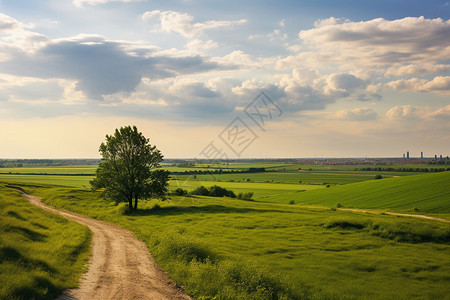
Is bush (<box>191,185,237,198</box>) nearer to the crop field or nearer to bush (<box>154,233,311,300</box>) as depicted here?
the crop field

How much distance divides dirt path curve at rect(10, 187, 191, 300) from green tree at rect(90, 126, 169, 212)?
25.5m

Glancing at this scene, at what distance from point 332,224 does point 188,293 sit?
26.5 meters

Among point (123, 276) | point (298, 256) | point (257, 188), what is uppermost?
point (123, 276)

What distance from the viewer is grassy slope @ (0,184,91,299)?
15703 millimetres

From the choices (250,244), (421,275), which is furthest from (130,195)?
(421,275)

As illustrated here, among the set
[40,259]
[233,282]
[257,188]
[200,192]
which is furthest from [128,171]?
[257,188]

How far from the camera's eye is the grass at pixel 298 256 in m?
18.4

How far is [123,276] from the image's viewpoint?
2014 centimetres

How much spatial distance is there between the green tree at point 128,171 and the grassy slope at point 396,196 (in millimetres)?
49070

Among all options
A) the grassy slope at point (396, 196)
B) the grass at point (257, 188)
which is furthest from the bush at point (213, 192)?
the grassy slope at point (396, 196)

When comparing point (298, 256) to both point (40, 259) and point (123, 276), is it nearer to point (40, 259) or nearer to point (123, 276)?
point (123, 276)

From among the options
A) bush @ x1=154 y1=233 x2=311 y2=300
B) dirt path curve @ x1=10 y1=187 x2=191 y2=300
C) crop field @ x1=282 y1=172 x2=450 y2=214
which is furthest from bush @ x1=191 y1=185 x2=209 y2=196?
bush @ x1=154 y1=233 x2=311 y2=300

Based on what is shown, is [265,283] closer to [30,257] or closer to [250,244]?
[250,244]

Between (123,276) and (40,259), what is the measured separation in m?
5.86
